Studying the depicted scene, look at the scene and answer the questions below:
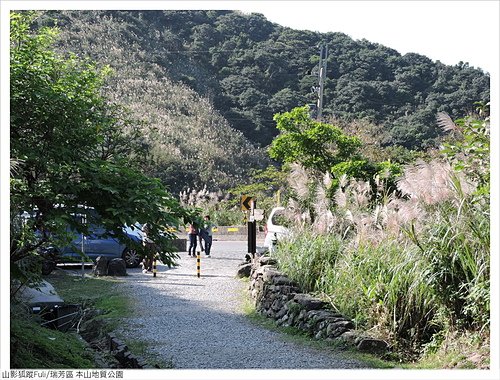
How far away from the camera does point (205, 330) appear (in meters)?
8.48

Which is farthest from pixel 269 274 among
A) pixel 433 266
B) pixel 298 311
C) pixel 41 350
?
pixel 41 350

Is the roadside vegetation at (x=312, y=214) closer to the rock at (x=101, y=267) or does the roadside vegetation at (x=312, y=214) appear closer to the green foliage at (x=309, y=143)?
the green foliage at (x=309, y=143)

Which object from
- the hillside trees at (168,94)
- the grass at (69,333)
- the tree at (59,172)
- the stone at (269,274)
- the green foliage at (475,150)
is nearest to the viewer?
the tree at (59,172)

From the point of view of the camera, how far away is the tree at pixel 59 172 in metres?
5.28

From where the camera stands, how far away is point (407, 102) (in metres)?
27.2

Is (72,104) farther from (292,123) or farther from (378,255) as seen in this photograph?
(292,123)

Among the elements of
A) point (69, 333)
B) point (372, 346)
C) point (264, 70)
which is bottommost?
point (69, 333)

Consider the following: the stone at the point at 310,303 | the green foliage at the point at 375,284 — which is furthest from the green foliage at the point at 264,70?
the stone at the point at 310,303

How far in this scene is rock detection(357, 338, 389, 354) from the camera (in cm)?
684

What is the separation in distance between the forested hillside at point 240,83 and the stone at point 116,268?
800 cm

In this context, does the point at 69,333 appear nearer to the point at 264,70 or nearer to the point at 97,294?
the point at 97,294

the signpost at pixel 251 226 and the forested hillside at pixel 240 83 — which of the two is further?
the forested hillside at pixel 240 83

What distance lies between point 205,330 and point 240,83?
23.0m

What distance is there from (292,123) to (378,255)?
773 centimetres
